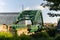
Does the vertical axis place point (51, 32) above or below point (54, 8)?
below

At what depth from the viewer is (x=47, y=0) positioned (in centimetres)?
2469

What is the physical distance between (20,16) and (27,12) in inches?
→ 41.5

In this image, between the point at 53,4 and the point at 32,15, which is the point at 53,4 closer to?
the point at 53,4

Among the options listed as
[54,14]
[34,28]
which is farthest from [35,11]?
[34,28]

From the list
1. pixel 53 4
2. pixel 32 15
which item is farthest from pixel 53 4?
pixel 32 15

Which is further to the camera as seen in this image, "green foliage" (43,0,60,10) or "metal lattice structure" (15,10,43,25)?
"metal lattice structure" (15,10,43,25)

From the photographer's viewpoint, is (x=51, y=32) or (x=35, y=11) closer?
(x=51, y=32)

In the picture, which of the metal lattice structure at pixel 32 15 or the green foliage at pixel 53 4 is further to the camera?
the metal lattice structure at pixel 32 15

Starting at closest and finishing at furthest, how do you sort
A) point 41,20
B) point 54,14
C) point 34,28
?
1. point 34,28
2. point 54,14
3. point 41,20

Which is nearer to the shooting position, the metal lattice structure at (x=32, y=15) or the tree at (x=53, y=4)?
the tree at (x=53, y=4)

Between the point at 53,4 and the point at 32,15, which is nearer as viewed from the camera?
the point at 53,4

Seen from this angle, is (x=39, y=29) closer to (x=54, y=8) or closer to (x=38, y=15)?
(x=54, y=8)

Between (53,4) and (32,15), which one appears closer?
(53,4)

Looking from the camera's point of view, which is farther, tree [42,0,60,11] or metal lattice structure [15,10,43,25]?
metal lattice structure [15,10,43,25]
